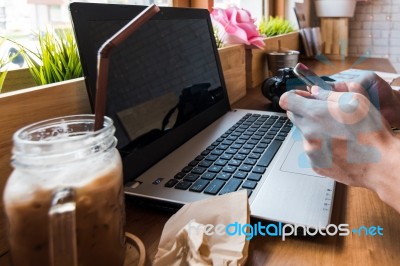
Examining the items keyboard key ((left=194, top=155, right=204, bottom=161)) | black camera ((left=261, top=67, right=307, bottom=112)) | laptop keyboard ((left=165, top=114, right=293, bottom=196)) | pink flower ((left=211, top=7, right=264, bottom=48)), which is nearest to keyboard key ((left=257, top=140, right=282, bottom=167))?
laptop keyboard ((left=165, top=114, right=293, bottom=196))

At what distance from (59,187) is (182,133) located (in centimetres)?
47

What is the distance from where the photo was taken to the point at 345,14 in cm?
305

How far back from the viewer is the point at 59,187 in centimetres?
31

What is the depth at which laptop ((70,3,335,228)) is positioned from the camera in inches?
21.0

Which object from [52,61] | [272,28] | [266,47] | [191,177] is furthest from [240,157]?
[272,28]

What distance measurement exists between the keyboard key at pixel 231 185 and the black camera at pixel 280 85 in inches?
21.1

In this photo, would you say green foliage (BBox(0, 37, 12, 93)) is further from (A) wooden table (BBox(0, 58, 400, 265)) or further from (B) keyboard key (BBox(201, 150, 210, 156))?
(B) keyboard key (BBox(201, 150, 210, 156))

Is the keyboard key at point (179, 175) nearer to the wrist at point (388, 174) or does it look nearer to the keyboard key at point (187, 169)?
the keyboard key at point (187, 169)

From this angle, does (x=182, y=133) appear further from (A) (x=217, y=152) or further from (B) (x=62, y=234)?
(B) (x=62, y=234)

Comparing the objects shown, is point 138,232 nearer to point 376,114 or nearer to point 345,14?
point 376,114

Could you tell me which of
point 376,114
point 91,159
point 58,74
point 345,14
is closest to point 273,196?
point 376,114

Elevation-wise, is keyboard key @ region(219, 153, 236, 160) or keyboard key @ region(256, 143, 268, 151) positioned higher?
keyboard key @ region(219, 153, 236, 160)

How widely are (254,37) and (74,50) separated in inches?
33.2

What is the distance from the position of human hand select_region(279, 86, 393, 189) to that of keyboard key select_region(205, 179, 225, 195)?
135 mm
